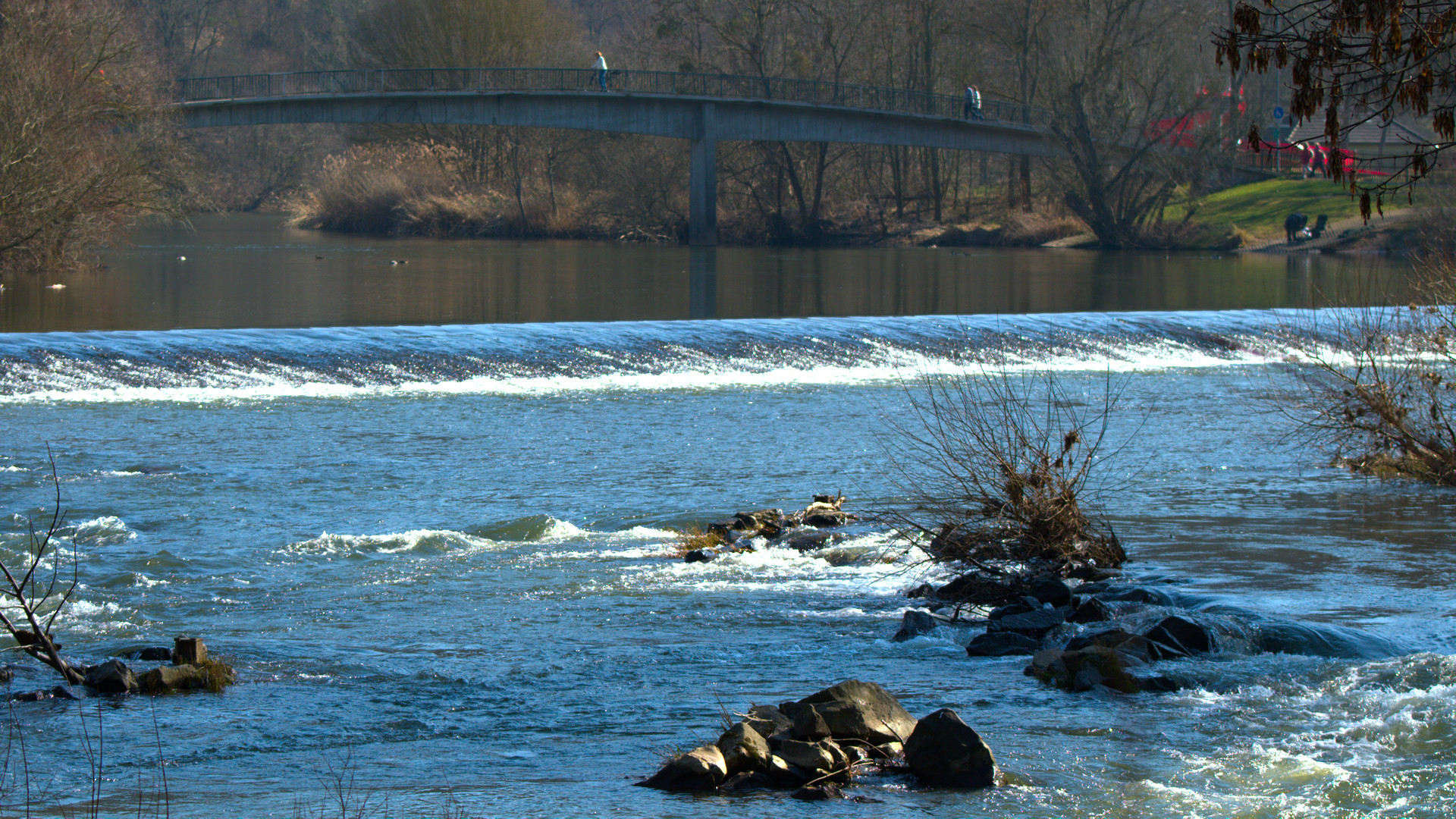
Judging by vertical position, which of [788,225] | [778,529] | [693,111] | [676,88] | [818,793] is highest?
[676,88]

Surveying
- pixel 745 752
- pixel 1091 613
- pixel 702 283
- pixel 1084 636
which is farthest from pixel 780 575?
pixel 702 283

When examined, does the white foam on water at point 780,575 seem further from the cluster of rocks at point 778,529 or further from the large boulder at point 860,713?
the large boulder at point 860,713

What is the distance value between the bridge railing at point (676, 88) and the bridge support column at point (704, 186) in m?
1.70

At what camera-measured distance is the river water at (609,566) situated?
683 centimetres

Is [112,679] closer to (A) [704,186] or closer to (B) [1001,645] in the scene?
(B) [1001,645]

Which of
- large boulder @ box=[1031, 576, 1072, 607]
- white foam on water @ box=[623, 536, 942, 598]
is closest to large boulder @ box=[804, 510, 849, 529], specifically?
white foam on water @ box=[623, 536, 942, 598]

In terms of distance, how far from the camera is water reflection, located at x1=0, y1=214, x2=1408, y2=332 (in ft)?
92.6

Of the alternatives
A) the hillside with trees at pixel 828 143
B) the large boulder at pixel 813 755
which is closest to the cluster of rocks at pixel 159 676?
the large boulder at pixel 813 755

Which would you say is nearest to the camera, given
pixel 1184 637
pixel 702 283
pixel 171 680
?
pixel 171 680

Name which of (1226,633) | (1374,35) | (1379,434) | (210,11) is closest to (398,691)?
(1226,633)

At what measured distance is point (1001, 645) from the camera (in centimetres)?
892

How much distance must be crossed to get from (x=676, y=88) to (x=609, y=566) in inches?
1857

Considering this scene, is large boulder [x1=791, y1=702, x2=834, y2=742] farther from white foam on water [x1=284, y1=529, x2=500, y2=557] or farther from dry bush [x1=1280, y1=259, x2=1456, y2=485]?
dry bush [x1=1280, y1=259, x2=1456, y2=485]

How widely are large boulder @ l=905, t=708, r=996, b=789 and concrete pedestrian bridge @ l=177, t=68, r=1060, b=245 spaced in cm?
4803
